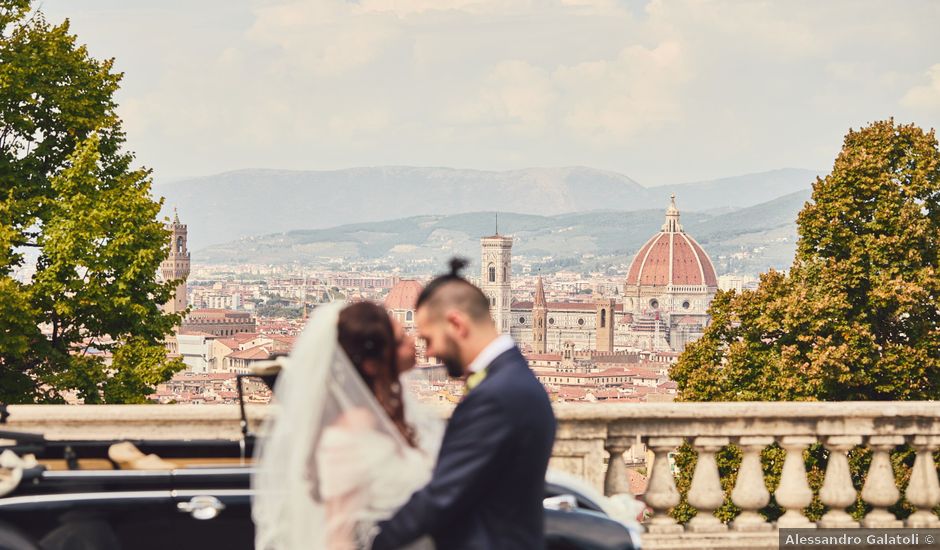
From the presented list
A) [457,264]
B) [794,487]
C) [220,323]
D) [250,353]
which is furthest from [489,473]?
[220,323]

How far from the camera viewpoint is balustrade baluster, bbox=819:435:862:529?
19.7ft

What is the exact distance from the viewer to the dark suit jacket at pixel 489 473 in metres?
2.96

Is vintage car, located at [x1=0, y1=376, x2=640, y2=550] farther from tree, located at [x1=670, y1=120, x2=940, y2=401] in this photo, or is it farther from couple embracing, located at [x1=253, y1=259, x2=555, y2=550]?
tree, located at [x1=670, y1=120, x2=940, y2=401]

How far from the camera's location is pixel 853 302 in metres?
21.1

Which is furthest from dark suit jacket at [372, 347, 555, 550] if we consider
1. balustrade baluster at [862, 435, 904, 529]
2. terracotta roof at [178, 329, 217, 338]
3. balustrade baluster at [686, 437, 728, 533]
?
terracotta roof at [178, 329, 217, 338]

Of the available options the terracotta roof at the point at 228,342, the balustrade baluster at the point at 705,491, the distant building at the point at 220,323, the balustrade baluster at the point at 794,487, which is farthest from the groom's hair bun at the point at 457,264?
the distant building at the point at 220,323

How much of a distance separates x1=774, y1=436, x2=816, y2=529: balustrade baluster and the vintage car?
2206 millimetres

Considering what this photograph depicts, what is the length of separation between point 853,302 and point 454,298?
19.1 meters

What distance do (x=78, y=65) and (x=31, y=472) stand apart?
19.7m

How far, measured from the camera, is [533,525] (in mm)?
3080

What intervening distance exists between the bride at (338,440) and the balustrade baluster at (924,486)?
146 inches

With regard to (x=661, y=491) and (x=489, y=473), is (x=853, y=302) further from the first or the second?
(x=489, y=473)

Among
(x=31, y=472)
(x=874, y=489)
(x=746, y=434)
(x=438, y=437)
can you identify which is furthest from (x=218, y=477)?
(x=874, y=489)

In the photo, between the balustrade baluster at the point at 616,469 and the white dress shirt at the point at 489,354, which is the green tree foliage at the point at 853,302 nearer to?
the balustrade baluster at the point at 616,469
